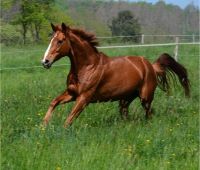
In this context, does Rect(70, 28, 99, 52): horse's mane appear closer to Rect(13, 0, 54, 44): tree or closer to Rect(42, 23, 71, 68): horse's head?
Rect(42, 23, 71, 68): horse's head

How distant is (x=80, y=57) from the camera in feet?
26.7

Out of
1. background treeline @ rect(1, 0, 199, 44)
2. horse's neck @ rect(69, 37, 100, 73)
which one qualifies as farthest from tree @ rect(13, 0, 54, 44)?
background treeline @ rect(1, 0, 199, 44)

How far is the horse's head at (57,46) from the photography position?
7.61 m

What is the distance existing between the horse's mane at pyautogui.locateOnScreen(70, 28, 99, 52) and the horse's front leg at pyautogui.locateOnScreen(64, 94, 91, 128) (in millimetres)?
911

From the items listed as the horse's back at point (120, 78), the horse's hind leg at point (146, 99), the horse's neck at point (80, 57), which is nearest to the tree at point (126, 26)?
the horse's hind leg at point (146, 99)

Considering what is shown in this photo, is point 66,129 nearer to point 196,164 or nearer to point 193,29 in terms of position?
point 196,164

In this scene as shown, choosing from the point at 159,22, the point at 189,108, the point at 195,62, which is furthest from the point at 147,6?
the point at 189,108

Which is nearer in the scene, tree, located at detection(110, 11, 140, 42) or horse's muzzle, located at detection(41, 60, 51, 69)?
horse's muzzle, located at detection(41, 60, 51, 69)

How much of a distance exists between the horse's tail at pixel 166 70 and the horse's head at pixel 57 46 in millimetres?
2338

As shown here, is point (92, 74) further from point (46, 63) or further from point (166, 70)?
point (166, 70)

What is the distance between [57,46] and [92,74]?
70 cm

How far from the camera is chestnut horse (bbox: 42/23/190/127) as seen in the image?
25.4 ft

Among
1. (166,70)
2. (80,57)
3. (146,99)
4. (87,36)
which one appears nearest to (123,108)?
(146,99)

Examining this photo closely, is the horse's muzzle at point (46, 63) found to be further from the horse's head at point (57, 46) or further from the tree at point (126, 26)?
the tree at point (126, 26)
